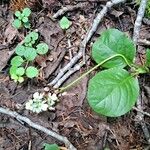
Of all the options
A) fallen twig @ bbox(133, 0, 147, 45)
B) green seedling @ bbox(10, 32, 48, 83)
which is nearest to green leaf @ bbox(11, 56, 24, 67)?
green seedling @ bbox(10, 32, 48, 83)

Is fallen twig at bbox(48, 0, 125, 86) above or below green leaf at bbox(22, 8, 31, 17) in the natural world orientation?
below

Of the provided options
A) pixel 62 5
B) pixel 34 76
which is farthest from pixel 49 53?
pixel 62 5

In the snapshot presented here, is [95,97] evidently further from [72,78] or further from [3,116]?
[3,116]

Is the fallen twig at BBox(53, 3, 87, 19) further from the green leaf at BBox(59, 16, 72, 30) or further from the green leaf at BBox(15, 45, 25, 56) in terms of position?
the green leaf at BBox(15, 45, 25, 56)

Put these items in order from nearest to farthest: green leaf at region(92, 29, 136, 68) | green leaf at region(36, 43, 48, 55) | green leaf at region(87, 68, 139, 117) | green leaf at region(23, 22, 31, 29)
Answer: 1. green leaf at region(87, 68, 139, 117)
2. green leaf at region(92, 29, 136, 68)
3. green leaf at region(36, 43, 48, 55)
4. green leaf at region(23, 22, 31, 29)

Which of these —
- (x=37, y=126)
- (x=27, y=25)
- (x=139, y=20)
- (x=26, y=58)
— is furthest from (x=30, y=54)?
(x=139, y=20)

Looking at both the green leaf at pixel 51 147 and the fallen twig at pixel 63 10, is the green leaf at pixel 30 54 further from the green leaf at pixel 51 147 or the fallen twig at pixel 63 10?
the green leaf at pixel 51 147

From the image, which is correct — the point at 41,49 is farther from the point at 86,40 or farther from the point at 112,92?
the point at 112,92
